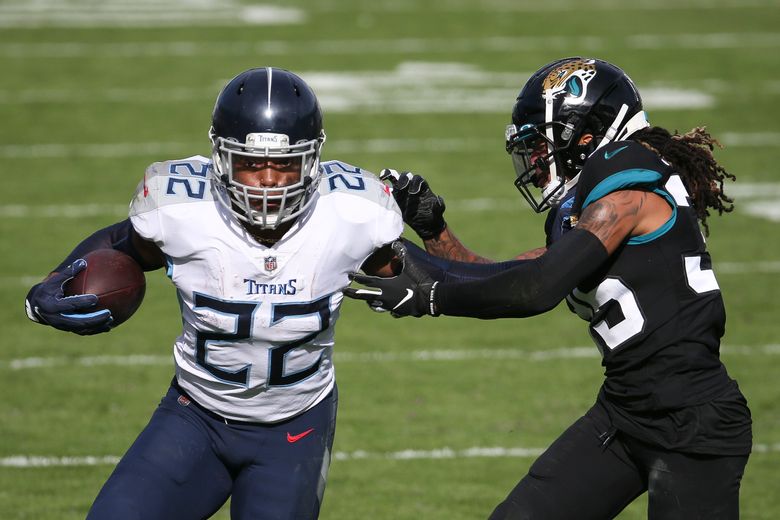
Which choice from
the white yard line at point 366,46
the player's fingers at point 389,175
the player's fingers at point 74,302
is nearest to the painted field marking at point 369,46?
the white yard line at point 366,46

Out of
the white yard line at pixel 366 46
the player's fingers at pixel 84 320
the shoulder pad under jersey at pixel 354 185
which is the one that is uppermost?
the shoulder pad under jersey at pixel 354 185

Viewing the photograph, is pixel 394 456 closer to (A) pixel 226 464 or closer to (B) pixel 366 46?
(A) pixel 226 464

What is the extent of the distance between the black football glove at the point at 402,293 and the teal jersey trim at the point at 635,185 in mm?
526

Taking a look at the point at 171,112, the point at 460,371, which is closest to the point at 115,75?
the point at 171,112

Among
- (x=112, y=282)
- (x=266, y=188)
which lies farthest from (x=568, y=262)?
(x=112, y=282)

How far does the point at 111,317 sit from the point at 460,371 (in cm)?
356

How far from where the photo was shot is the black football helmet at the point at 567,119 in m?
3.86

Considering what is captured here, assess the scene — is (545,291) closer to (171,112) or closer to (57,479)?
(57,479)

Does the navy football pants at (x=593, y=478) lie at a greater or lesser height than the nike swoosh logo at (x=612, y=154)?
lesser

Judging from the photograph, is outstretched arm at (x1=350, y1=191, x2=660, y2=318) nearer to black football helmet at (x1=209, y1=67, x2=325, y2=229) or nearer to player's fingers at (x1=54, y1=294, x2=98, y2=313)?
black football helmet at (x1=209, y1=67, x2=325, y2=229)

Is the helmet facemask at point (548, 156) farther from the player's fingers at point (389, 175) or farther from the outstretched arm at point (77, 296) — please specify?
Result: the outstretched arm at point (77, 296)

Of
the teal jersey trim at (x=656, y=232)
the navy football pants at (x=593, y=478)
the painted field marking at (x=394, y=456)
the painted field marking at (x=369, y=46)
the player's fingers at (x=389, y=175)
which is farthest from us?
the painted field marking at (x=369, y=46)

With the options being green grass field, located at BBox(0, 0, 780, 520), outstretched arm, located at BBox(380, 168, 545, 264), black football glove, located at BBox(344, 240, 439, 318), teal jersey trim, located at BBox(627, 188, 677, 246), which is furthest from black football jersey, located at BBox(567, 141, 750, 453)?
green grass field, located at BBox(0, 0, 780, 520)

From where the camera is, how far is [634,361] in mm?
3646
